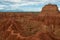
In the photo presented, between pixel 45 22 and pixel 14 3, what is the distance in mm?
2322

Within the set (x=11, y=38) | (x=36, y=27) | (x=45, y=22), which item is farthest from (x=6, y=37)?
(x=45, y=22)

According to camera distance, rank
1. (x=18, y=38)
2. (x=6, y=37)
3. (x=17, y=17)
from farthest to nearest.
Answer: (x=17, y=17), (x=6, y=37), (x=18, y=38)

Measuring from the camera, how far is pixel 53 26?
13.2 metres

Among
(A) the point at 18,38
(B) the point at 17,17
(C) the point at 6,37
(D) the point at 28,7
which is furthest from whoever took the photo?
(B) the point at 17,17

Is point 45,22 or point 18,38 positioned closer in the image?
point 18,38

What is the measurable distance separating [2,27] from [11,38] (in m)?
1.65

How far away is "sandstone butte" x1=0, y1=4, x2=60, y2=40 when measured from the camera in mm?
11328

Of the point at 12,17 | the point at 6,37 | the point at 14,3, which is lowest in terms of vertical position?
the point at 6,37

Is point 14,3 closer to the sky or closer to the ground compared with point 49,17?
closer to the sky

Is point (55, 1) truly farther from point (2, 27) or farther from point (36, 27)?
point (2, 27)

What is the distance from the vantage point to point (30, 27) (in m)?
12.9

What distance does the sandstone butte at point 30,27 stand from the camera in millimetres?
11328

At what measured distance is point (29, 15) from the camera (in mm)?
15156

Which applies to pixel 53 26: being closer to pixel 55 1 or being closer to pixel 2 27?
pixel 55 1
